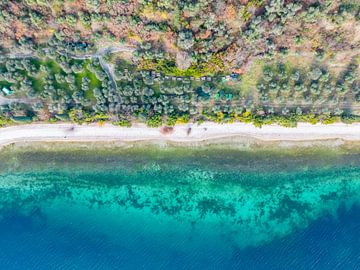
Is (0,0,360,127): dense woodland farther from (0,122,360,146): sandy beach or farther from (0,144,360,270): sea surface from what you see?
(0,144,360,270): sea surface

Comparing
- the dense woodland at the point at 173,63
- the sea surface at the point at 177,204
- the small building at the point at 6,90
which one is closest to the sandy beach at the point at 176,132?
the dense woodland at the point at 173,63

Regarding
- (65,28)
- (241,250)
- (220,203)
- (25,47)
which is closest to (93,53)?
(65,28)

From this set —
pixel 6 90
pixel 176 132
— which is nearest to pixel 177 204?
pixel 176 132

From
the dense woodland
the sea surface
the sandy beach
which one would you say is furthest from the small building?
the sea surface

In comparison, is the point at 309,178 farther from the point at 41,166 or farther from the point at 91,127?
the point at 41,166

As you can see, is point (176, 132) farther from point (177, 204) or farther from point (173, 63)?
point (177, 204)
